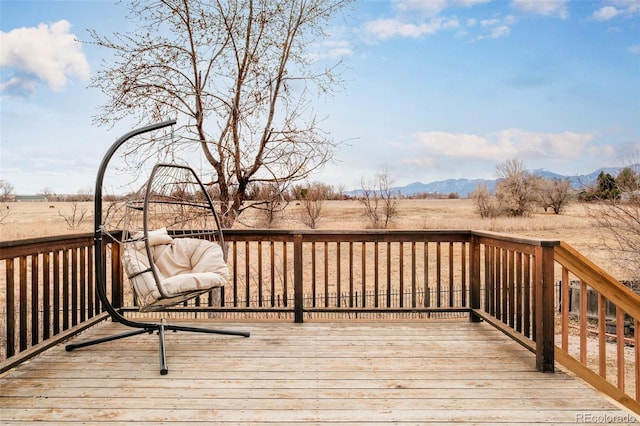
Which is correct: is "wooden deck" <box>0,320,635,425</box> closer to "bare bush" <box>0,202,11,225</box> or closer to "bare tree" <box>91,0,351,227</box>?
"bare tree" <box>91,0,351,227</box>

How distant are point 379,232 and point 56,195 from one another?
701cm

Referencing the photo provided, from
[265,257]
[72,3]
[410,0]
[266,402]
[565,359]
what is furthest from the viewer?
[265,257]

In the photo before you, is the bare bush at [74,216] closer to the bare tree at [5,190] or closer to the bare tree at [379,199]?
the bare tree at [5,190]

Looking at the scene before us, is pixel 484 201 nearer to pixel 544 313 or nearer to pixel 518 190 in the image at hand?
pixel 518 190

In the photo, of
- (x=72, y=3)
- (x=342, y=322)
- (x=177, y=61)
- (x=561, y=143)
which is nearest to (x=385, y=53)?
(x=177, y=61)

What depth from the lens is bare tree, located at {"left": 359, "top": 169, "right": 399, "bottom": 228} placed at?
50.2 feet

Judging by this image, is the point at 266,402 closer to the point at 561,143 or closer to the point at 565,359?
the point at 565,359

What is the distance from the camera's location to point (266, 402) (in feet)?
7.61

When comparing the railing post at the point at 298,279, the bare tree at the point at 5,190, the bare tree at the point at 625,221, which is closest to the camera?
the railing post at the point at 298,279

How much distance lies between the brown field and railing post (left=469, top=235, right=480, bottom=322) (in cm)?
378

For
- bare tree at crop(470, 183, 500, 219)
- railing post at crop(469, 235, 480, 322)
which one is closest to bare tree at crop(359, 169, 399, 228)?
bare tree at crop(470, 183, 500, 219)

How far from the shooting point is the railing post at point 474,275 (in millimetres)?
3894

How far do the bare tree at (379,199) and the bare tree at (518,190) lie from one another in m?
7.04

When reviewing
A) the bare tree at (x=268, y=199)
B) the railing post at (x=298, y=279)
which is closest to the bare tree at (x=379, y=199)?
the bare tree at (x=268, y=199)
